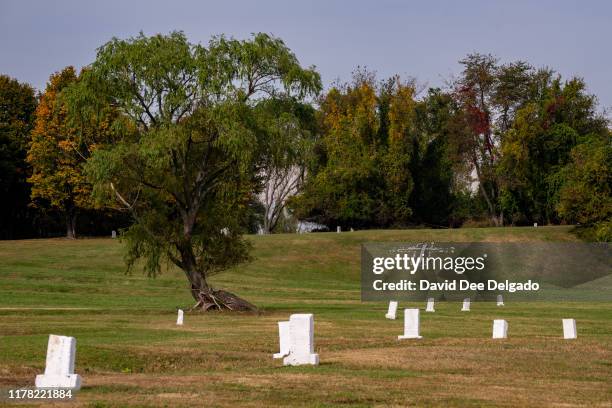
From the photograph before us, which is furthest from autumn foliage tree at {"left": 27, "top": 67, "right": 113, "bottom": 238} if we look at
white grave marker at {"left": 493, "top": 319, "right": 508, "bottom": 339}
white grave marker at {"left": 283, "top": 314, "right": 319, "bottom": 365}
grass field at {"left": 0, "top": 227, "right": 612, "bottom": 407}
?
white grave marker at {"left": 283, "top": 314, "right": 319, "bottom": 365}

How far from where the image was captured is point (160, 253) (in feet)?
159

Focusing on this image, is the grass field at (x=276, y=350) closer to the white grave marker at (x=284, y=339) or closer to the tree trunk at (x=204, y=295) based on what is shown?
the white grave marker at (x=284, y=339)

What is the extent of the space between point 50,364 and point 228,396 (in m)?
2.83

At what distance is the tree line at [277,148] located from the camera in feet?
152

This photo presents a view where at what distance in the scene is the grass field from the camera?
18172 mm

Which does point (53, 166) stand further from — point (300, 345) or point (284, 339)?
point (300, 345)

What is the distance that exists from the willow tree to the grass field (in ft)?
12.7

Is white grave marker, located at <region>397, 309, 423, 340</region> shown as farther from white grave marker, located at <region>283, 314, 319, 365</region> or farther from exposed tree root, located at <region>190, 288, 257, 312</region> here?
exposed tree root, located at <region>190, 288, 257, 312</region>

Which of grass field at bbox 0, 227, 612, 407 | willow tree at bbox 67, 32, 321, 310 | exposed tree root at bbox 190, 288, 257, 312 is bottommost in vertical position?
grass field at bbox 0, 227, 612, 407

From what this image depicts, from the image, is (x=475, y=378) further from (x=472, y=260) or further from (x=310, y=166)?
(x=472, y=260)

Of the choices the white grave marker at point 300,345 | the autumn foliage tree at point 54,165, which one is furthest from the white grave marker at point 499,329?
the autumn foliage tree at point 54,165

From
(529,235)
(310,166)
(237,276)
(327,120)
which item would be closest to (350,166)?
(327,120)

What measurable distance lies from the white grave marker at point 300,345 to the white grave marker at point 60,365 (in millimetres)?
5020

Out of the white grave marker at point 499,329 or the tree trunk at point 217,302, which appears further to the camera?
the tree trunk at point 217,302
